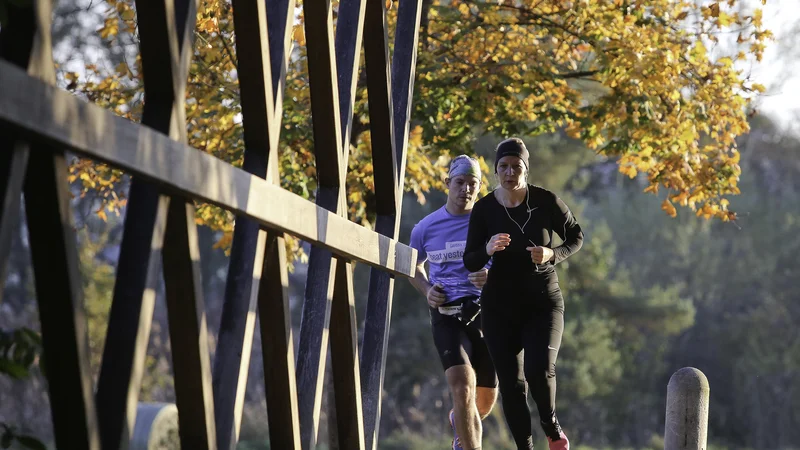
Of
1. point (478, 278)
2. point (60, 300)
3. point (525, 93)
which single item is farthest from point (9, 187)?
point (525, 93)

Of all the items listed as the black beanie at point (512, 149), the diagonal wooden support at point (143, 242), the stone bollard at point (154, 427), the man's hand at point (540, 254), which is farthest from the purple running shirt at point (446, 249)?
the diagonal wooden support at point (143, 242)

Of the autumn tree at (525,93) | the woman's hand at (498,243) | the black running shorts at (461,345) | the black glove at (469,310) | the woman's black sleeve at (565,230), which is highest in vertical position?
the autumn tree at (525,93)

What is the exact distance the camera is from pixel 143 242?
3.82 m

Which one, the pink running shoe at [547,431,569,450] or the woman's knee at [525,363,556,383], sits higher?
the woman's knee at [525,363,556,383]

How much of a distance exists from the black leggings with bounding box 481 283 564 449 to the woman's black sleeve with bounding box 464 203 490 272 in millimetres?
194

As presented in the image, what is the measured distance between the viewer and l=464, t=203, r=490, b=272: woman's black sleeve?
6953mm

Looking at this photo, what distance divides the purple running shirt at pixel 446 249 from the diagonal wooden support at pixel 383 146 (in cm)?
46

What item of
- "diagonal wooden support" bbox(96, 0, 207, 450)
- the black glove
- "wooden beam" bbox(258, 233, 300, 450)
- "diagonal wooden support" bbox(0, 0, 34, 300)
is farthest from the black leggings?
"diagonal wooden support" bbox(0, 0, 34, 300)

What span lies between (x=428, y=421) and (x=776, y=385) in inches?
410

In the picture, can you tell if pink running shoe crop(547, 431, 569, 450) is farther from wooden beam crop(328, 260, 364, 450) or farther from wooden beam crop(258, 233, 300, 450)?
wooden beam crop(258, 233, 300, 450)

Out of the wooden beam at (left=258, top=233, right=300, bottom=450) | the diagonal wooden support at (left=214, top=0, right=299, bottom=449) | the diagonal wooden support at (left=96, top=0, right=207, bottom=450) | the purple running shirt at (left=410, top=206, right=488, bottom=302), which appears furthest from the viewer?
the purple running shirt at (left=410, top=206, right=488, bottom=302)

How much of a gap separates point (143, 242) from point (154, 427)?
2.55m

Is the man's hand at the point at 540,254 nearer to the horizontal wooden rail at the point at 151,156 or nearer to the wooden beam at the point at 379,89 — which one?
the wooden beam at the point at 379,89

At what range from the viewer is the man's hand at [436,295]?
795 centimetres
